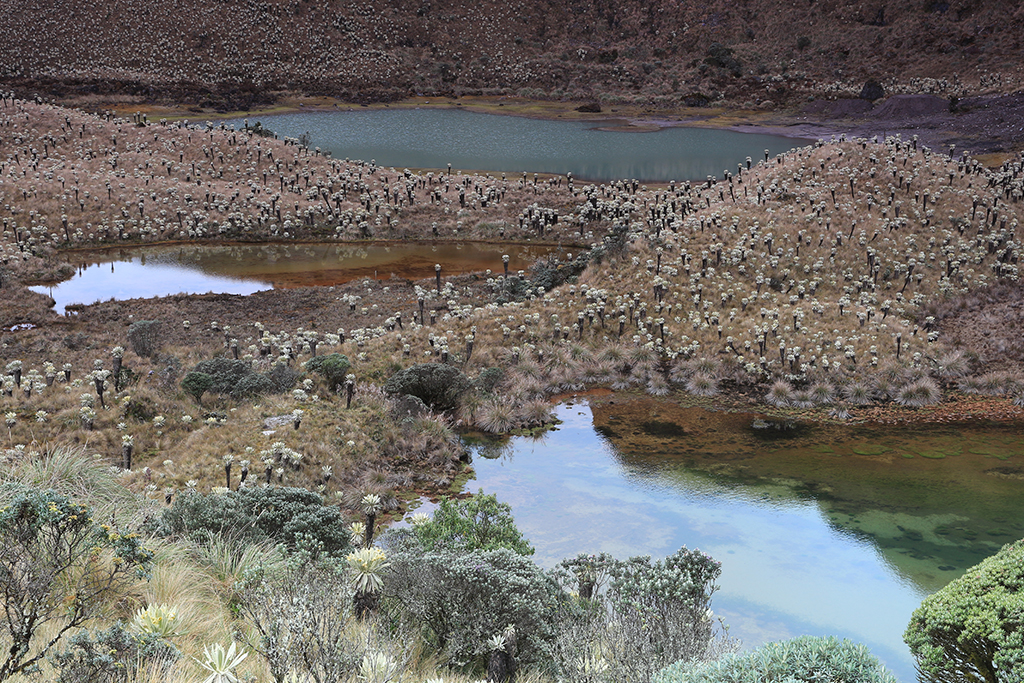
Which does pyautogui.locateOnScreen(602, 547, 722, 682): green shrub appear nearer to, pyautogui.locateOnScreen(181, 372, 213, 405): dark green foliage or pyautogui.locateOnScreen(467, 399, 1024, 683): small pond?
pyautogui.locateOnScreen(467, 399, 1024, 683): small pond

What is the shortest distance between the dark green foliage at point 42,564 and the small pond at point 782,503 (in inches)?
297

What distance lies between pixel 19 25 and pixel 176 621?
4100 inches

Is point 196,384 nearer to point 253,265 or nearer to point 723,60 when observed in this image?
point 253,265

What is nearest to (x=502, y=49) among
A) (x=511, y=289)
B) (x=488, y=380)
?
(x=511, y=289)

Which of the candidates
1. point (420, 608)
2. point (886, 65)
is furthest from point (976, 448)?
point (886, 65)

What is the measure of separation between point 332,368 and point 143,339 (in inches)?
243

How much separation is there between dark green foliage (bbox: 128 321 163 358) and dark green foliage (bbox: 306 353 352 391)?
16.6ft

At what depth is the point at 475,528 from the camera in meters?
12.6

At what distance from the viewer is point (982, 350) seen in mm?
22266

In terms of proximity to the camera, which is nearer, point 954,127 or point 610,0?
point 954,127

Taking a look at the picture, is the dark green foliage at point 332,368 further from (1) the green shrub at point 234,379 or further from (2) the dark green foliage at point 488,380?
(2) the dark green foliage at point 488,380

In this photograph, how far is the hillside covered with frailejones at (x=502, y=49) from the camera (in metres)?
80.1

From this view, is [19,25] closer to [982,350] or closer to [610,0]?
[610,0]

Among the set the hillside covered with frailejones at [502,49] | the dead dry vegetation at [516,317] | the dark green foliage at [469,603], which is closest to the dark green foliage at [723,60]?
the hillside covered with frailejones at [502,49]
